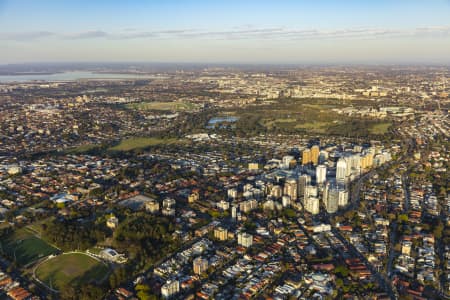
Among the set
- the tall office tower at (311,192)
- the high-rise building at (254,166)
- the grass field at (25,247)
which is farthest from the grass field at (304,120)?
the grass field at (25,247)

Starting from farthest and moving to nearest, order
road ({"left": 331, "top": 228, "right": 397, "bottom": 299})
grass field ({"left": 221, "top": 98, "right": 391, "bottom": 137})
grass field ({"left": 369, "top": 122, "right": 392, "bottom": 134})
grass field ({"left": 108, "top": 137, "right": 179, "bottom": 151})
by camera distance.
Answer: grass field ({"left": 221, "top": 98, "right": 391, "bottom": 137}) < grass field ({"left": 369, "top": 122, "right": 392, "bottom": 134}) < grass field ({"left": 108, "top": 137, "right": 179, "bottom": 151}) < road ({"left": 331, "top": 228, "right": 397, "bottom": 299})

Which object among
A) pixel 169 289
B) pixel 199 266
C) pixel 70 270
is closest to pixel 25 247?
pixel 70 270

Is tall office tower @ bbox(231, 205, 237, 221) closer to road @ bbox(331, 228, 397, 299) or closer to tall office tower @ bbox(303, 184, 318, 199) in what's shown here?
tall office tower @ bbox(303, 184, 318, 199)

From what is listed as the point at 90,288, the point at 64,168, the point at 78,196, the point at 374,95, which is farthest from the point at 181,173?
the point at 374,95

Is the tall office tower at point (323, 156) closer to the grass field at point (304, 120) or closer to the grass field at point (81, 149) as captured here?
the grass field at point (304, 120)

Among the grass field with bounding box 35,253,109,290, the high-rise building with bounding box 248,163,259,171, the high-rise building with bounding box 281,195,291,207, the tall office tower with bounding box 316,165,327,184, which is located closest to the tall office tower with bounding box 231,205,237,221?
the high-rise building with bounding box 281,195,291,207

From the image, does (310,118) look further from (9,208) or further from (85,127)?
(9,208)
